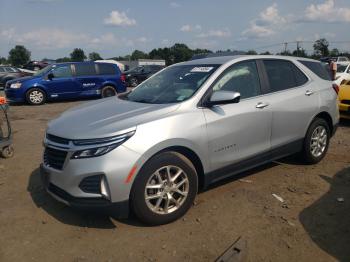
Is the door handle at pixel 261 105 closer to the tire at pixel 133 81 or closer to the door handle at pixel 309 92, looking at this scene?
the door handle at pixel 309 92

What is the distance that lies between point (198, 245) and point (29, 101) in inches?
487

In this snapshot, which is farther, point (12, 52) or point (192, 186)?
point (12, 52)

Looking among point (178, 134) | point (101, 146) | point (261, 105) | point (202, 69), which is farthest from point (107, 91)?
point (101, 146)

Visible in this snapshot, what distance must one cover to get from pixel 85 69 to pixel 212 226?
12.4 metres

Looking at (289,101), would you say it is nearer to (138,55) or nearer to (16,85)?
(16,85)

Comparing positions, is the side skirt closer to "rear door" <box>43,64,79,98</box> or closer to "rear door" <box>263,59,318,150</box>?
"rear door" <box>263,59,318,150</box>

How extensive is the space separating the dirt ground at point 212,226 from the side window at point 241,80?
4.21 feet

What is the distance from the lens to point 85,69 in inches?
576

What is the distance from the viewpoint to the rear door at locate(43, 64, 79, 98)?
13969 mm

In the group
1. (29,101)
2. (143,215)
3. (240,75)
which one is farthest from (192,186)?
(29,101)

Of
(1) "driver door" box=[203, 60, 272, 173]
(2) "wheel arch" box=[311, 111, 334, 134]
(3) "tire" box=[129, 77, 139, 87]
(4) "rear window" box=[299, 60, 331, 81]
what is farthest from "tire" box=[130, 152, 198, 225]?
(3) "tire" box=[129, 77, 139, 87]

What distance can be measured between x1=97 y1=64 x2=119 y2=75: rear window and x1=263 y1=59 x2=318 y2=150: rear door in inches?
437

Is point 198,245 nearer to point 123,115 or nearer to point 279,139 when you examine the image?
point 123,115

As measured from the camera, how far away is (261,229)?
3.51 m
